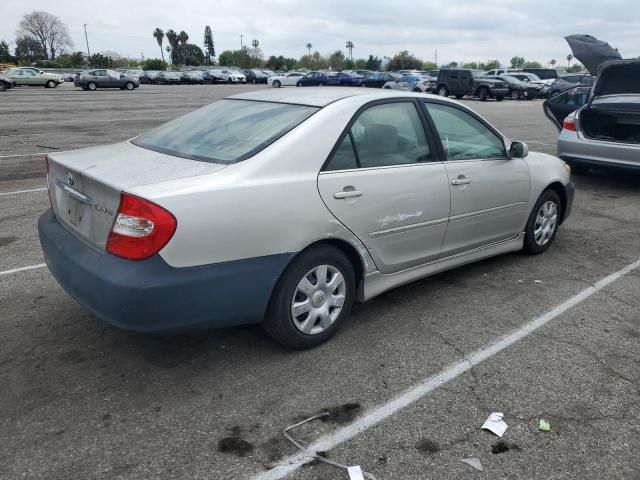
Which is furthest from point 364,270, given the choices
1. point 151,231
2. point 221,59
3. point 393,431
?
point 221,59

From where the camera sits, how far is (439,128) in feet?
13.8

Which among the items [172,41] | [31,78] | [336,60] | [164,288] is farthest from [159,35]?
[164,288]

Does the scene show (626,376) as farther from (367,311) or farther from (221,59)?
(221,59)

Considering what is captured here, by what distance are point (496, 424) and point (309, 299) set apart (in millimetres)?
1267

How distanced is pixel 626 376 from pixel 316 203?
2.10 m

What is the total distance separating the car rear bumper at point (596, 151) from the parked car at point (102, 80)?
36.6 meters

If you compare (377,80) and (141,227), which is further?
(377,80)

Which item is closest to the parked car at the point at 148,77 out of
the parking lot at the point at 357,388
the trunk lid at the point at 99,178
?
the parking lot at the point at 357,388

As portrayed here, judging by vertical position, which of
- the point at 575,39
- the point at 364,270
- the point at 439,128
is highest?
the point at 575,39

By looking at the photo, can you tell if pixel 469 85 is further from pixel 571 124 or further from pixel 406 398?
pixel 406 398

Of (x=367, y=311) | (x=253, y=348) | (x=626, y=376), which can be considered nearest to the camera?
(x=626, y=376)

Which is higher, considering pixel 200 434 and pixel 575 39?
pixel 575 39

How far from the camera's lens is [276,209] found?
3.09 m

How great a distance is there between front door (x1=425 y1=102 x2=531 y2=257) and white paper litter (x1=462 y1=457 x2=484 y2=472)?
1.94 meters
